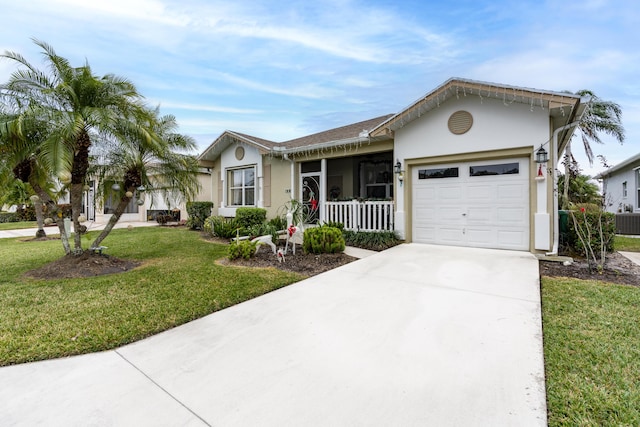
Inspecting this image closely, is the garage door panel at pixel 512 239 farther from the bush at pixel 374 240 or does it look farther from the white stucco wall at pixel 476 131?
the bush at pixel 374 240

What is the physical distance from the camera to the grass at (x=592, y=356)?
6.91ft

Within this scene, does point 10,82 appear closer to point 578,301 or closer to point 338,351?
point 338,351

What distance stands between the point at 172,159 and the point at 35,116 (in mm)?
2821

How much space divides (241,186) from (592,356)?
40.7 ft

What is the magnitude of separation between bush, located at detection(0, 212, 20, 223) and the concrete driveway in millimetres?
26285

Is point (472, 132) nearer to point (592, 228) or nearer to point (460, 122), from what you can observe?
point (460, 122)

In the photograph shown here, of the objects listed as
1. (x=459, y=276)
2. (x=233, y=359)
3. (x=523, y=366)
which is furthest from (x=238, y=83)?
(x=523, y=366)

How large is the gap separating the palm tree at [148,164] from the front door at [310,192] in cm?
409

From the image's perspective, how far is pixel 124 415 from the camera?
2105 mm

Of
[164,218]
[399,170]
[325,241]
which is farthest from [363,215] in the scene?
[164,218]

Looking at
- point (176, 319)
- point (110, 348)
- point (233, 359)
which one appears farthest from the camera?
point (176, 319)

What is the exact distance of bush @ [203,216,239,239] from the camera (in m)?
11.5

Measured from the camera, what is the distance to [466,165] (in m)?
8.33

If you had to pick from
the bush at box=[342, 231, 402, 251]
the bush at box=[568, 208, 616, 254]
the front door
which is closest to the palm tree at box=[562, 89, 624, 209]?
the bush at box=[568, 208, 616, 254]
